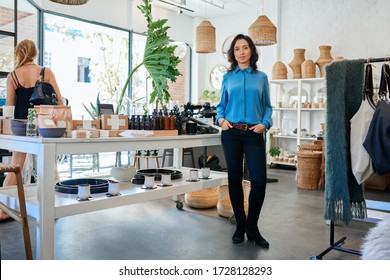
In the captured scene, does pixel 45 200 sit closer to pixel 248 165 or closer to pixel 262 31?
pixel 248 165

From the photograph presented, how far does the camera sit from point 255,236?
2617mm

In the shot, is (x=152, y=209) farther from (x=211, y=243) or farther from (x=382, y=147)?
(x=382, y=147)

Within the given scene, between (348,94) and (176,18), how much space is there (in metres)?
6.46

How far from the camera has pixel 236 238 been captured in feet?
8.68

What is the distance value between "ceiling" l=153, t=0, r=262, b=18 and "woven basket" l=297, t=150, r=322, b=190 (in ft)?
12.6

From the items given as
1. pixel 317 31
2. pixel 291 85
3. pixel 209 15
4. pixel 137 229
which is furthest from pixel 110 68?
pixel 137 229

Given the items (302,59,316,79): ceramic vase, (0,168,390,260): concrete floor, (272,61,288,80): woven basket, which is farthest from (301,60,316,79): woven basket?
(0,168,390,260): concrete floor

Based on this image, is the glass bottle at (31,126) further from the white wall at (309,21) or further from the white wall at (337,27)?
the white wall at (337,27)

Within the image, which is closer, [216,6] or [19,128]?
[19,128]

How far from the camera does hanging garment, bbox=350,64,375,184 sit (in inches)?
84.7

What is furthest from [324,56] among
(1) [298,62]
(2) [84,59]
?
(2) [84,59]

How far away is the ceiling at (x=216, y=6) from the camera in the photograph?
7453 millimetres

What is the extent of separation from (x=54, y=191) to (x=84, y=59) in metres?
5.44

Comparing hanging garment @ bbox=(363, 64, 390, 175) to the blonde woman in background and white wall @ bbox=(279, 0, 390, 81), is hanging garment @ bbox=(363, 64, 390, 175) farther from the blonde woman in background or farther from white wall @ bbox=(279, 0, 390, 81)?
white wall @ bbox=(279, 0, 390, 81)
